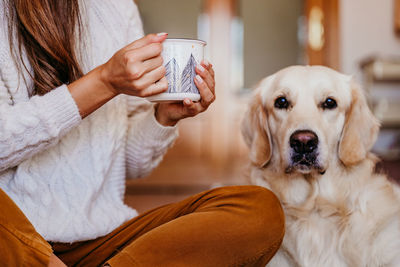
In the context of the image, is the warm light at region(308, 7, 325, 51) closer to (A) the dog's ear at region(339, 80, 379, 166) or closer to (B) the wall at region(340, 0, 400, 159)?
(B) the wall at region(340, 0, 400, 159)

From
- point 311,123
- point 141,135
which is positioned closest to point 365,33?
point 311,123

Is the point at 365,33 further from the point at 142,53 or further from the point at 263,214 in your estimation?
the point at 142,53

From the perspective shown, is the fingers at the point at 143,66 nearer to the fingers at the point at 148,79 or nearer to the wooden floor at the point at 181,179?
the fingers at the point at 148,79

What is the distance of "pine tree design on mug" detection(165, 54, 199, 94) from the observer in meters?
0.82

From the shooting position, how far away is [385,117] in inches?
143

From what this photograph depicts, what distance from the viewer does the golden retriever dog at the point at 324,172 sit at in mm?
1078

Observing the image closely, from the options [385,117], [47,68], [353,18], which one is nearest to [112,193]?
[47,68]

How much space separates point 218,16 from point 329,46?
1021 millimetres

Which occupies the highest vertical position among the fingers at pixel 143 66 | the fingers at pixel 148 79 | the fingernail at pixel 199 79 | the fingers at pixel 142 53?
the fingers at pixel 142 53

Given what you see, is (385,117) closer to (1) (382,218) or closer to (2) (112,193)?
(1) (382,218)

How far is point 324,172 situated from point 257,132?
0.25 m

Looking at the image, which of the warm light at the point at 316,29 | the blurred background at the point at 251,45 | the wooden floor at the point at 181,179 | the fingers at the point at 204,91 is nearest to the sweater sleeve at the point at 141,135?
the fingers at the point at 204,91

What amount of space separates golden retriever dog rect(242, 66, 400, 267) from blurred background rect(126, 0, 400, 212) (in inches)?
103

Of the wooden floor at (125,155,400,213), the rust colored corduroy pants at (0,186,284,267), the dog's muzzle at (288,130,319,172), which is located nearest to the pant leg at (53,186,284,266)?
the rust colored corduroy pants at (0,186,284,267)
